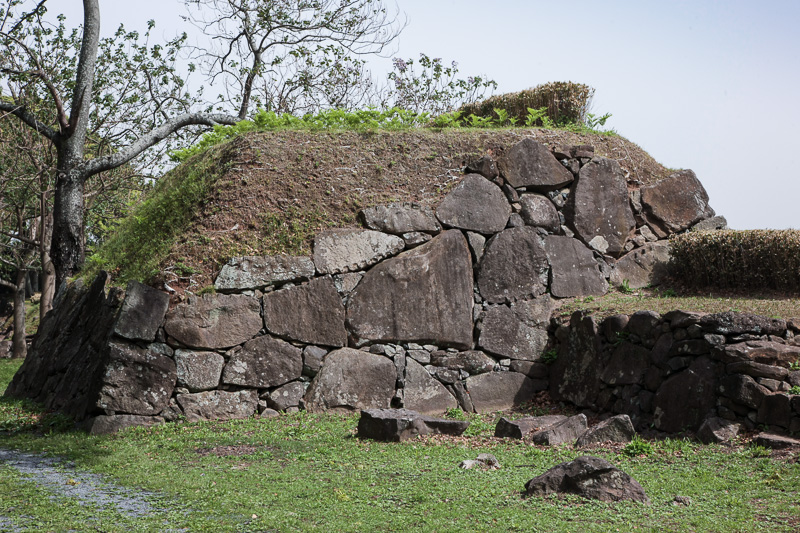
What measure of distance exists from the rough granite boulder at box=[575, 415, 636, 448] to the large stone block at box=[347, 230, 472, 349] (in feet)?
9.11

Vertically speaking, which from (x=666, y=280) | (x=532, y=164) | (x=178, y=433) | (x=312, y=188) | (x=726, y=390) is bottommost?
(x=178, y=433)

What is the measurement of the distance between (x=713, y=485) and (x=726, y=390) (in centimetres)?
195

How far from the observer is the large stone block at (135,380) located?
8.08m

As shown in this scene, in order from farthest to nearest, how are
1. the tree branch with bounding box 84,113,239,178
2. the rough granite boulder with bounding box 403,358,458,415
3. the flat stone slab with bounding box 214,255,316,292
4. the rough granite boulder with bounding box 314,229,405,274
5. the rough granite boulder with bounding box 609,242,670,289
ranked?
the tree branch with bounding box 84,113,239,178, the rough granite boulder with bounding box 609,242,670,289, the rough granite boulder with bounding box 403,358,458,415, the rough granite boulder with bounding box 314,229,405,274, the flat stone slab with bounding box 214,255,316,292

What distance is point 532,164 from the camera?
10.9 meters

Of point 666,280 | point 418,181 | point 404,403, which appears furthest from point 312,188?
point 666,280

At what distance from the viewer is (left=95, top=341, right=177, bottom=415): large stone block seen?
8.08m

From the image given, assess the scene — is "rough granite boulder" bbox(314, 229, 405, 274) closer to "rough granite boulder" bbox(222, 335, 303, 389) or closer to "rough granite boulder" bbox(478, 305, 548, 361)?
"rough granite boulder" bbox(222, 335, 303, 389)

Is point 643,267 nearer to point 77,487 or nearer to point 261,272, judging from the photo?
point 261,272

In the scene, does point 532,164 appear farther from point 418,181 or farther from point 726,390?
point 726,390

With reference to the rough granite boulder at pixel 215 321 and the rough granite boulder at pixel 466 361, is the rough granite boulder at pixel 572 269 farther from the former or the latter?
the rough granite boulder at pixel 215 321

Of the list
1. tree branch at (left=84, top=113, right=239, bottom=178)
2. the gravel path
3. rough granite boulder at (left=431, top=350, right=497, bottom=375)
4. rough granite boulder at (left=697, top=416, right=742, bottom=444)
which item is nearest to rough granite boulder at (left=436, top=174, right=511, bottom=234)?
rough granite boulder at (left=431, top=350, right=497, bottom=375)

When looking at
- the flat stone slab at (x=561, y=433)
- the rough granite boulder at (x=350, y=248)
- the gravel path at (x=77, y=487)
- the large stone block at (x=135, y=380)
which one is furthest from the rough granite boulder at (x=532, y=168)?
the gravel path at (x=77, y=487)

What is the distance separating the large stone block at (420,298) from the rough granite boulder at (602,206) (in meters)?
2.12
